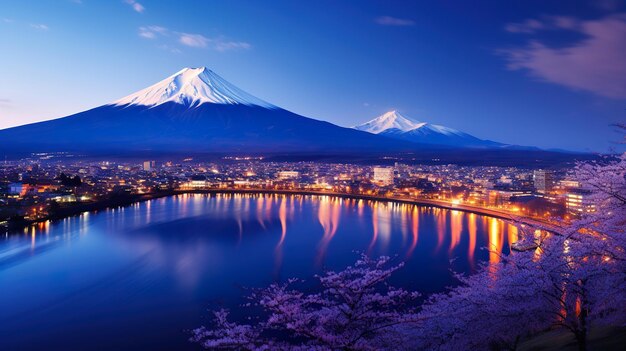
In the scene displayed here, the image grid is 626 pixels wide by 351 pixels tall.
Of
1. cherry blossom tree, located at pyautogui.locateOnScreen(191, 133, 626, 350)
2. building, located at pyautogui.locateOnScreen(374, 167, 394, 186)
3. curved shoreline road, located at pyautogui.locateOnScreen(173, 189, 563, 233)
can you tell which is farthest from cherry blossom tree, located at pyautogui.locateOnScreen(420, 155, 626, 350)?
building, located at pyautogui.locateOnScreen(374, 167, 394, 186)

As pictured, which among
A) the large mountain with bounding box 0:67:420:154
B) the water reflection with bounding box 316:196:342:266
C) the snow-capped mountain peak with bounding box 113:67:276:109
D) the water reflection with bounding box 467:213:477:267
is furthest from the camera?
the snow-capped mountain peak with bounding box 113:67:276:109

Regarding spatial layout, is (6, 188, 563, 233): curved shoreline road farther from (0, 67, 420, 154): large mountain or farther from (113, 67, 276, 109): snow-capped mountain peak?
(113, 67, 276, 109): snow-capped mountain peak

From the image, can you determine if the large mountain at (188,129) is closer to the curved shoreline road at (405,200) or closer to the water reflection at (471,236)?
the curved shoreline road at (405,200)

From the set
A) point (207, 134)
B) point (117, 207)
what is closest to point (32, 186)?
point (117, 207)

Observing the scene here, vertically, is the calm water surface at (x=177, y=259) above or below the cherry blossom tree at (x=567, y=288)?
below

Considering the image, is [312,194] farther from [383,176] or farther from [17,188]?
[17,188]

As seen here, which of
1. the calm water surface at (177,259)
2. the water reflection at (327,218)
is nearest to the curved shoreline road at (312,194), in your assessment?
the calm water surface at (177,259)

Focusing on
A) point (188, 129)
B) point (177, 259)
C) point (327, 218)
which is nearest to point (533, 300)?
point (177, 259)
